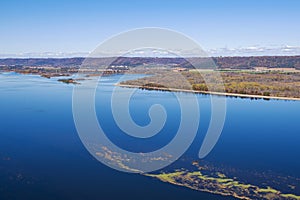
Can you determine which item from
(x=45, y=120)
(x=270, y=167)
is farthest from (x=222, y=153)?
(x=45, y=120)

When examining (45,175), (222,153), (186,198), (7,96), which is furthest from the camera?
(7,96)

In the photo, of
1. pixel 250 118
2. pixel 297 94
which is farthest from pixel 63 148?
pixel 297 94

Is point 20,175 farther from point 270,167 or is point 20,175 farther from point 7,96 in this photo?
point 7,96

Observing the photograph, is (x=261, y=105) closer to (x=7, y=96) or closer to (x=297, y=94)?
(x=297, y=94)

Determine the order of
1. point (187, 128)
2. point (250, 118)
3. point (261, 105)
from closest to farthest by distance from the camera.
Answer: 1. point (187, 128)
2. point (250, 118)
3. point (261, 105)

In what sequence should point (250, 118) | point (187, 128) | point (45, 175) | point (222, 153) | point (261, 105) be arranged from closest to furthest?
point (45, 175) → point (222, 153) → point (187, 128) → point (250, 118) → point (261, 105)

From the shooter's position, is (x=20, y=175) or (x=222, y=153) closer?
(x=20, y=175)
